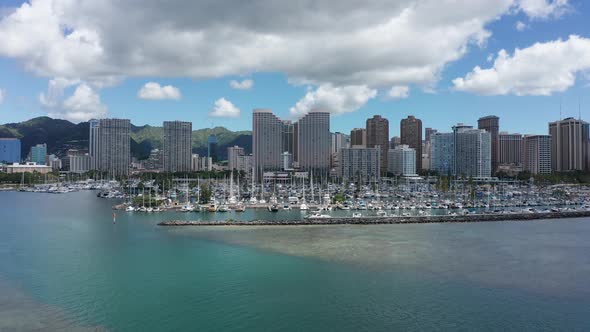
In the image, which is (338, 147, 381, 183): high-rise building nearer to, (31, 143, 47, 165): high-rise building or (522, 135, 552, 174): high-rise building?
(522, 135, 552, 174): high-rise building

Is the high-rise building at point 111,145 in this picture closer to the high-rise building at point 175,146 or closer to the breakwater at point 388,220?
the high-rise building at point 175,146

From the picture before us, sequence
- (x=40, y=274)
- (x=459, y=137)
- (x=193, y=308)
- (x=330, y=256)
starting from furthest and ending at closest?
1. (x=459, y=137)
2. (x=330, y=256)
3. (x=40, y=274)
4. (x=193, y=308)

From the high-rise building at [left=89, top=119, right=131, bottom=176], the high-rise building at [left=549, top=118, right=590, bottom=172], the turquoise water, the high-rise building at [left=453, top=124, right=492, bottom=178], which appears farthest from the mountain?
the turquoise water

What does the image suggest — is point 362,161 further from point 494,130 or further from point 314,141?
point 494,130

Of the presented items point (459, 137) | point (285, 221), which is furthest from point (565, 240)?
point (459, 137)

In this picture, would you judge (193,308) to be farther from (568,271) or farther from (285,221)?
(285,221)

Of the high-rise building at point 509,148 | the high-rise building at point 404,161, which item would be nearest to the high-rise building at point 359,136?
the high-rise building at point 404,161
